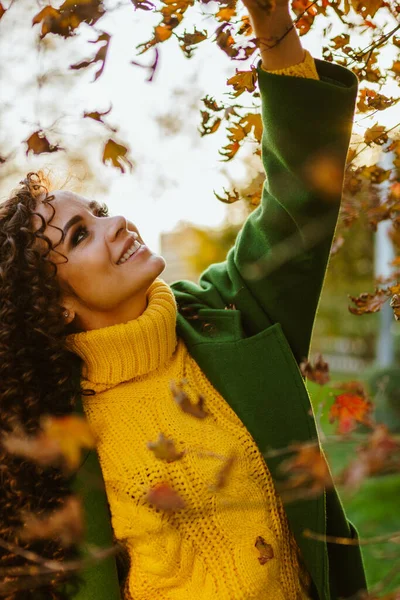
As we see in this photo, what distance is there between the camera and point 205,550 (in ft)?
6.09

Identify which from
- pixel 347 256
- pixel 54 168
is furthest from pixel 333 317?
pixel 54 168

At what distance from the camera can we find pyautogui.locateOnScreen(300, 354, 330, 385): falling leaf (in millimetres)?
1161

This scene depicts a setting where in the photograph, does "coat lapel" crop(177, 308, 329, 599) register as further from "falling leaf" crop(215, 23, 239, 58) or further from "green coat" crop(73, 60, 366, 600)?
"falling leaf" crop(215, 23, 239, 58)

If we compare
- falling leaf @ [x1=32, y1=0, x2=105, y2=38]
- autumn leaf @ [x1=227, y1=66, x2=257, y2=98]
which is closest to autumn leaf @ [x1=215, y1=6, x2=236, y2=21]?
autumn leaf @ [x1=227, y1=66, x2=257, y2=98]

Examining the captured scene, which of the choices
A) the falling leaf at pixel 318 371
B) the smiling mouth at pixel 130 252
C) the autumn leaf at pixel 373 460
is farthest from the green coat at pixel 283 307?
the autumn leaf at pixel 373 460

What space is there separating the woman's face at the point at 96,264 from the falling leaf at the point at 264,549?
74 cm

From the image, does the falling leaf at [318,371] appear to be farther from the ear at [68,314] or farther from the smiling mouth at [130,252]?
the ear at [68,314]

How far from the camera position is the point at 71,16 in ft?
4.13

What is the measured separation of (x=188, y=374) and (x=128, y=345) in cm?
21

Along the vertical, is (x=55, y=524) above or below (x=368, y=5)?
below

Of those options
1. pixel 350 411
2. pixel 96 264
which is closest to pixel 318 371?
pixel 350 411

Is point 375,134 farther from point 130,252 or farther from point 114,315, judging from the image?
point 114,315

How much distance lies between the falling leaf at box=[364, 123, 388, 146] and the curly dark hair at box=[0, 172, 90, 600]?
94 centimetres

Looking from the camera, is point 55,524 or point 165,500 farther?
point 55,524
